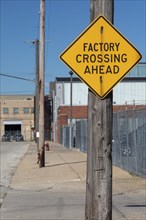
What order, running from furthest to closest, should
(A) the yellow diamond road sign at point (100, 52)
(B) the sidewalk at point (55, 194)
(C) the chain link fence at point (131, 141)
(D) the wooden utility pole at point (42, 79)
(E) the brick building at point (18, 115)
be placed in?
(E) the brick building at point (18, 115) → (D) the wooden utility pole at point (42, 79) → (C) the chain link fence at point (131, 141) → (B) the sidewalk at point (55, 194) → (A) the yellow diamond road sign at point (100, 52)

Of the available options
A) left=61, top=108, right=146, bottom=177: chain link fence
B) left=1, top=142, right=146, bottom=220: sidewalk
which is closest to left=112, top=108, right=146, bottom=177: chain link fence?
left=61, top=108, right=146, bottom=177: chain link fence

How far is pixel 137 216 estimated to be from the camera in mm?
9852

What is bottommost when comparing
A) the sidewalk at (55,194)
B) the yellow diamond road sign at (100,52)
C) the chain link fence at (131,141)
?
the sidewalk at (55,194)

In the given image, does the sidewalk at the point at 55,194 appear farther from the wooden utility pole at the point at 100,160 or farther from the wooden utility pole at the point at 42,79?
the wooden utility pole at the point at 100,160

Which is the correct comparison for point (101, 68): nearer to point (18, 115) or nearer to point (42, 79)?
point (42, 79)

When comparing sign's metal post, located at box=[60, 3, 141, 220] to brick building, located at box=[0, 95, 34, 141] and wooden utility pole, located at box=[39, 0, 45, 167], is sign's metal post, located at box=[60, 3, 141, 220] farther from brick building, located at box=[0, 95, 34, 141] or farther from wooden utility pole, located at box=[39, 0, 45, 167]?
brick building, located at box=[0, 95, 34, 141]

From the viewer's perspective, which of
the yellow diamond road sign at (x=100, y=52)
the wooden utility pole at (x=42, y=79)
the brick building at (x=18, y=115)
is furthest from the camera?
the brick building at (x=18, y=115)

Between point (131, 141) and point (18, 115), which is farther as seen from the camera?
point (18, 115)

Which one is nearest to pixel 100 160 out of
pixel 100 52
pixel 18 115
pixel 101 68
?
pixel 101 68

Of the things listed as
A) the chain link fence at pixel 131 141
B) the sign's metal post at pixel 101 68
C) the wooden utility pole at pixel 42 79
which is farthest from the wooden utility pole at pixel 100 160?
the wooden utility pole at pixel 42 79

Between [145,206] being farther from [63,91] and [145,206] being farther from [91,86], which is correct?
[63,91]

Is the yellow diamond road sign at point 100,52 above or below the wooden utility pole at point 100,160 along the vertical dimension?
above

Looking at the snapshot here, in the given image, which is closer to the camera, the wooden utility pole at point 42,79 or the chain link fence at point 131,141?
the chain link fence at point 131,141

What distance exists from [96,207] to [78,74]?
1.59 meters
